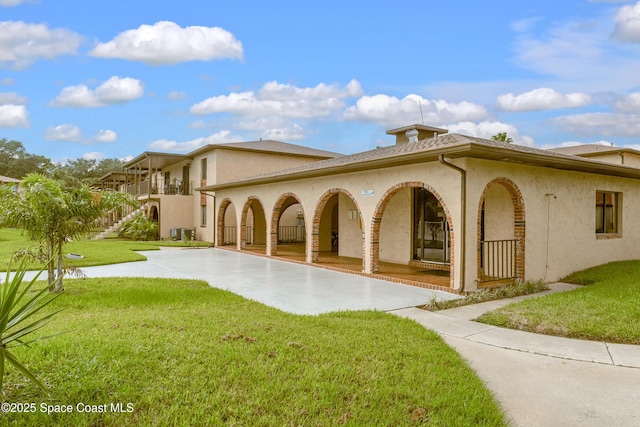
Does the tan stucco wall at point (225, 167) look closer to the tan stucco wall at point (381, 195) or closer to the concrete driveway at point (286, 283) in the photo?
the tan stucco wall at point (381, 195)

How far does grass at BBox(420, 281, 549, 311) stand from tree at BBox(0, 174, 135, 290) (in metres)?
6.45

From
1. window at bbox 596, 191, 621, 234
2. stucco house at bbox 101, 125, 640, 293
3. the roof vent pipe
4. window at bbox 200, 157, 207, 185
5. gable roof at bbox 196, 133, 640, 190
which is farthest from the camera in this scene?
window at bbox 200, 157, 207, 185

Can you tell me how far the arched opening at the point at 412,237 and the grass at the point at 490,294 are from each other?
1771 millimetres

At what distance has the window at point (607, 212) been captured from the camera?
40.9 ft

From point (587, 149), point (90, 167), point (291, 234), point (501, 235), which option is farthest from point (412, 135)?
point (90, 167)

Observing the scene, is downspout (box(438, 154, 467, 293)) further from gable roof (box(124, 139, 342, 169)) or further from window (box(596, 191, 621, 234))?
gable roof (box(124, 139, 342, 169))

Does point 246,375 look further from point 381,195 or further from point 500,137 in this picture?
point 500,137

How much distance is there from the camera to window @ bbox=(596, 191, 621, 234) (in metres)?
12.5

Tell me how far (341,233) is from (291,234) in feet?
27.1

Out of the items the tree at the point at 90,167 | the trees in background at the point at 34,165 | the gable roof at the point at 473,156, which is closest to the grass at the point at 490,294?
the gable roof at the point at 473,156

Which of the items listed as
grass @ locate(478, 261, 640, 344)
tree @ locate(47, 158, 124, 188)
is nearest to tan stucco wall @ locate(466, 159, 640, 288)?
grass @ locate(478, 261, 640, 344)

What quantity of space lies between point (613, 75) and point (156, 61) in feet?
54.6

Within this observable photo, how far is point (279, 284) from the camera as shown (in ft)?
32.5

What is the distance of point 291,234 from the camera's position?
24.1 metres
